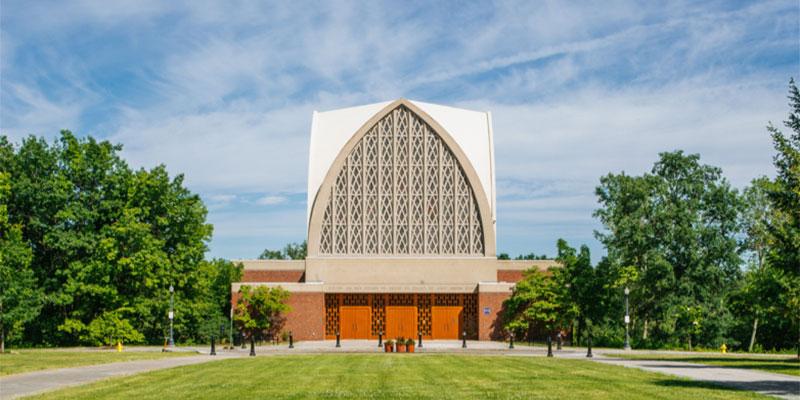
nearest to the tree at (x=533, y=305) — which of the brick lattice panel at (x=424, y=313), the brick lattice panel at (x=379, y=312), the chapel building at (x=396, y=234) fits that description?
the chapel building at (x=396, y=234)

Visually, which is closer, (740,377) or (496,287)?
(740,377)

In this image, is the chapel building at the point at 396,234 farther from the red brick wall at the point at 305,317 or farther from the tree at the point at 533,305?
the tree at the point at 533,305

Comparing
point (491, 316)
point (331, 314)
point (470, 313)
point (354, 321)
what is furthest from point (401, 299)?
point (491, 316)

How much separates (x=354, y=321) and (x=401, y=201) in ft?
28.9

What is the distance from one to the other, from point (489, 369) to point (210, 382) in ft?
28.0

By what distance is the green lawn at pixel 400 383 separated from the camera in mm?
17594

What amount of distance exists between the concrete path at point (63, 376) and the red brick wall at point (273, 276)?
30578 millimetres

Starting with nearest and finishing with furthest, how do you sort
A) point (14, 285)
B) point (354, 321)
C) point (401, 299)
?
point (14, 285) < point (401, 299) < point (354, 321)

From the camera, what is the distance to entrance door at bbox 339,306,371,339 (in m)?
57.2

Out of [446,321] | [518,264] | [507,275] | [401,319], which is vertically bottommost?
[446,321]

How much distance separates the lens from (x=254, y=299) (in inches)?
2103

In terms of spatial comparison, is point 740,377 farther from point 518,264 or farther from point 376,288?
point 518,264

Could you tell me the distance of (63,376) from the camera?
75.9 ft

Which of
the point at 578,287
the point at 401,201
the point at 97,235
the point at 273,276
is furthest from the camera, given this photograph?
the point at 273,276
